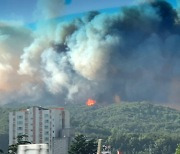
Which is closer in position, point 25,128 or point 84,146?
point 84,146

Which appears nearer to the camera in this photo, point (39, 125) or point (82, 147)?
point (82, 147)

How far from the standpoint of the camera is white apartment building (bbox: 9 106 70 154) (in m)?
129

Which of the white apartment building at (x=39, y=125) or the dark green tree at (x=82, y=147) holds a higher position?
the white apartment building at (x=39, y=125)

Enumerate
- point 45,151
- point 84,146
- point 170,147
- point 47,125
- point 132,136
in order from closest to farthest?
point 45,151 < point 84,146 < point 47,125 < point 170,147 < point 132,136

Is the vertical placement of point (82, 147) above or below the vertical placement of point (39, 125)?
below

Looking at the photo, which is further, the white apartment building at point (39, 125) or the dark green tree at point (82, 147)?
the white apartment building at point (39, 125)

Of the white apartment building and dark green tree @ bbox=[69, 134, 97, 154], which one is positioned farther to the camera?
the white apartment building

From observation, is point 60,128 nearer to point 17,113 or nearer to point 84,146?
point 17,113

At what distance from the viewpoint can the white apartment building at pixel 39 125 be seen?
129m

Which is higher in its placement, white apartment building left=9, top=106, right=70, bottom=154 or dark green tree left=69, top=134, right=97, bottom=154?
white apartment building left=9, top=106, right=70, bottom=154

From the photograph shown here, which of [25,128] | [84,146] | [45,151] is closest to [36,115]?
[25,128]

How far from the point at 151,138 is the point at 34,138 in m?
53.4

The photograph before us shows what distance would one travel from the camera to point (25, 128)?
13275 centimetres

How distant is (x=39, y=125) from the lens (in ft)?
434
